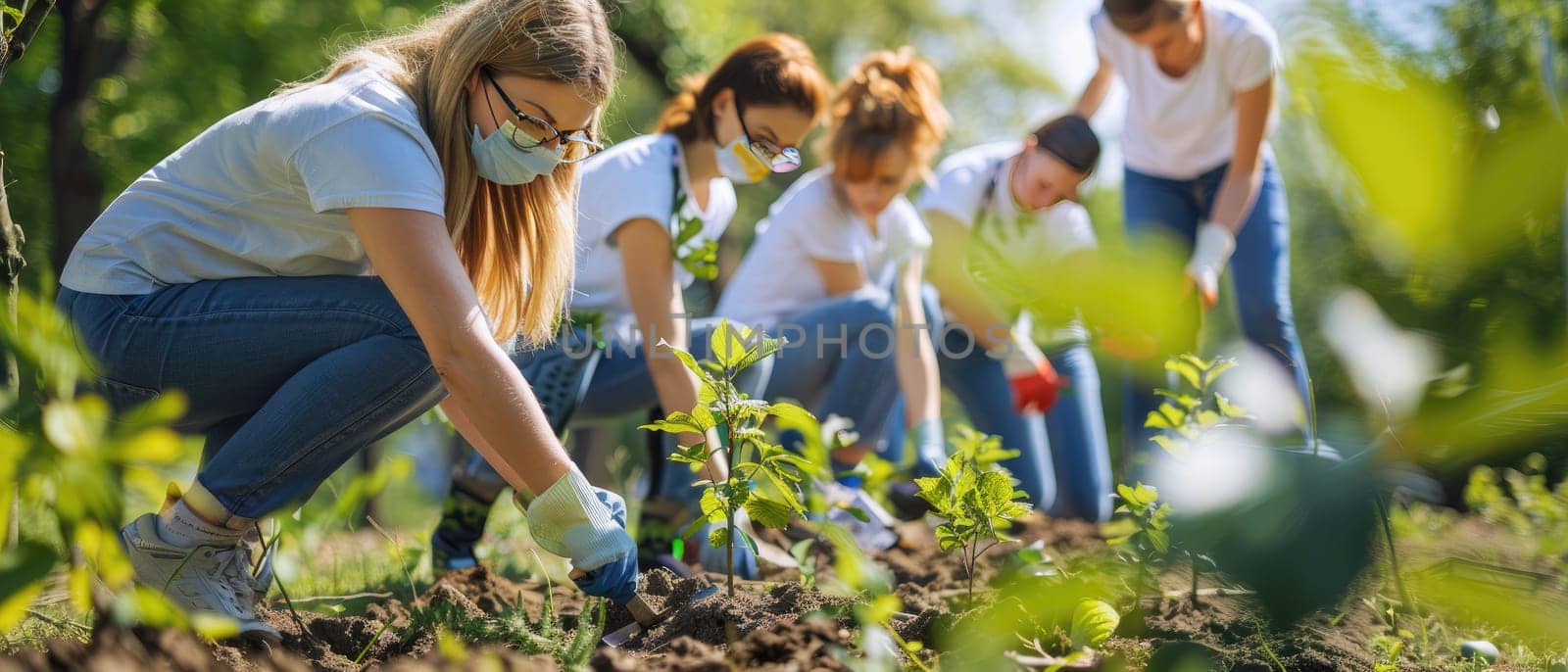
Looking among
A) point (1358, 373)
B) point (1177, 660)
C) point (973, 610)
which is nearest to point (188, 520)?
point (973, 610)

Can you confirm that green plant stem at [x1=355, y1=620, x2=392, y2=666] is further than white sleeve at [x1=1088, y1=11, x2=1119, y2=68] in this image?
No

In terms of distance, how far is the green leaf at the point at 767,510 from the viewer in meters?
1.58

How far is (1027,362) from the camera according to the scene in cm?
342

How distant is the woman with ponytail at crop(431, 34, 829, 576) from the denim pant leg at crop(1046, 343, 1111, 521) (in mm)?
1437

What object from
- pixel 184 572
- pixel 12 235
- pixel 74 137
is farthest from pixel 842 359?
pixel 74 137

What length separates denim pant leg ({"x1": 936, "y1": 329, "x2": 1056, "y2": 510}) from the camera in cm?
364

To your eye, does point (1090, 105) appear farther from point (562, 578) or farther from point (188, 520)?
point (188, 520)

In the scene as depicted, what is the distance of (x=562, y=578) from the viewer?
2336 mm

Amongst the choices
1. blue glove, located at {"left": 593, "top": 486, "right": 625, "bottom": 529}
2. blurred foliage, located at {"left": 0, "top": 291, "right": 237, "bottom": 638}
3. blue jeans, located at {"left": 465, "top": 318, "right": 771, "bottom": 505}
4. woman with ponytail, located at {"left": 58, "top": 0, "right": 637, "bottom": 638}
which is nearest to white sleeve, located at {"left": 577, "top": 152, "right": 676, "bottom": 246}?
blue jeans, located at {"left": 465, "top": 318, "right": 771, "bottom": 505}

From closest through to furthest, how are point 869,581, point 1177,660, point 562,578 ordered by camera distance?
point 1177,660
point 869,581
point 562,578

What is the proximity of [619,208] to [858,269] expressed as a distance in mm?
1040

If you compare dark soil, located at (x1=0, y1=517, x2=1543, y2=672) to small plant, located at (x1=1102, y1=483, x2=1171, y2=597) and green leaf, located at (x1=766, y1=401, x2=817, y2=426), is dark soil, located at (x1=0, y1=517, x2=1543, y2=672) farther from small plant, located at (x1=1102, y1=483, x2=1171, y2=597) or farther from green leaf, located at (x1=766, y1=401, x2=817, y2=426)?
green leaf, located at (x1=766, y1=401, x2=817, y2=426)

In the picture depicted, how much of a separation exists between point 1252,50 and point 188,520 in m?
2.50

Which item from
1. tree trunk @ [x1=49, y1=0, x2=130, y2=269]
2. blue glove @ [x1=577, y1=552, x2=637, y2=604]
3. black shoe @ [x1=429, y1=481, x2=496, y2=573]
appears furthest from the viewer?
tree trunk @ [x1=49, y1=0, x2=130, y2=269]
